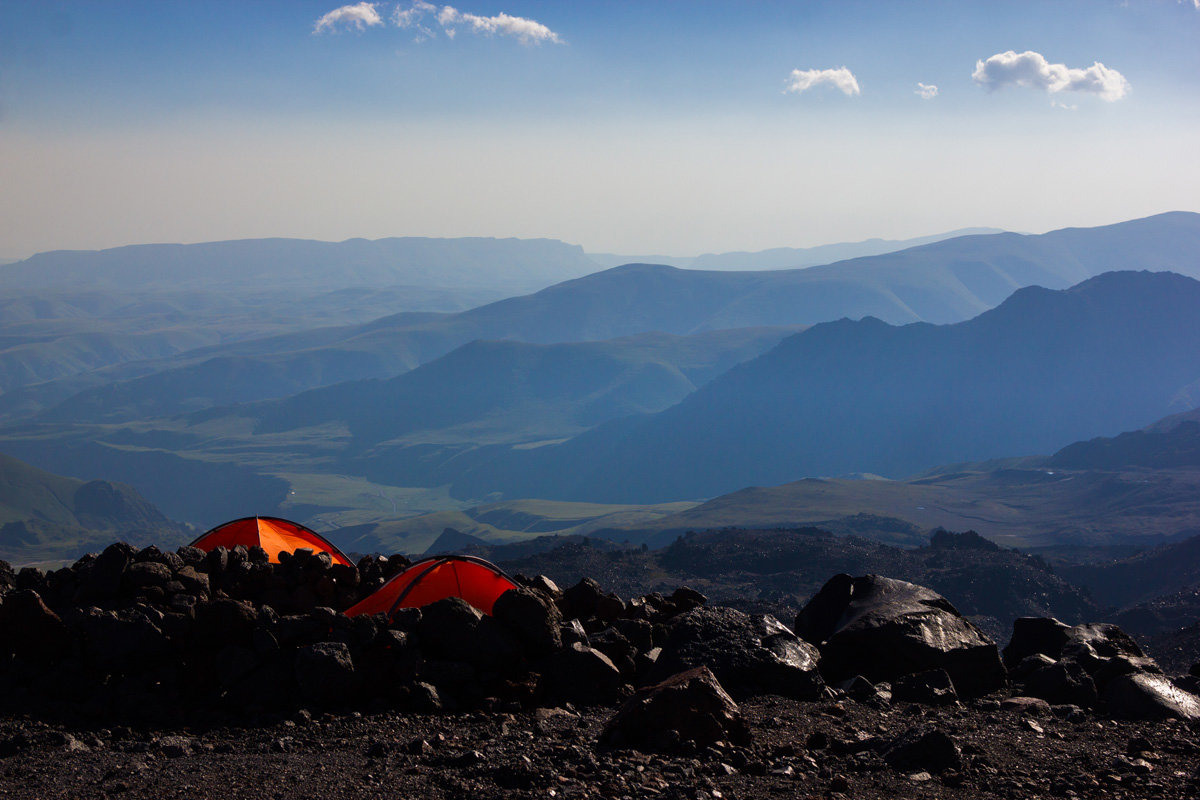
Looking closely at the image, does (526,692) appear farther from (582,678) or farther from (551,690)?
(582,678)

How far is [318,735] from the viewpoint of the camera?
8125 mm

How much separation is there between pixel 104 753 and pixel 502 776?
3.62 m

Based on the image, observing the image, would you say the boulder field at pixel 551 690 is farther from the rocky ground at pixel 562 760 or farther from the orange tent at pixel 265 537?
the orange tent at pixel 265 537

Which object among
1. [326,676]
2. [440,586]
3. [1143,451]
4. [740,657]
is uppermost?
[440,586]

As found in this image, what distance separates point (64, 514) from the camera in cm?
17662

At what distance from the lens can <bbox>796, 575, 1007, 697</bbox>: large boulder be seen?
33.2 ft

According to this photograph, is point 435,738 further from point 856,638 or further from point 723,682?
point 856,638

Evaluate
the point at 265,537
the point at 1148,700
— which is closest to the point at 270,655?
the point at 265,537

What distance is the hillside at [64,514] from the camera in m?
157

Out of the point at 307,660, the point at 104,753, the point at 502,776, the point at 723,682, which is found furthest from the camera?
the point at 723,682

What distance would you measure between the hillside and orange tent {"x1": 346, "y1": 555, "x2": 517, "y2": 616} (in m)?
157

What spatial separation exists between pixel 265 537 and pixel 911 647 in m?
9.96

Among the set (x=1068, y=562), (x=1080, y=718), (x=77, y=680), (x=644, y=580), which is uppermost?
(x=77, y=680)

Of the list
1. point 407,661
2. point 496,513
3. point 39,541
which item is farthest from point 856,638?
point 39,541
